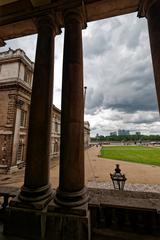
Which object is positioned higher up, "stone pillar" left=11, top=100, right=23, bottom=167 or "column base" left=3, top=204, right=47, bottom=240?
"stone pillar" left=11, top=100, right=23, bottom=167

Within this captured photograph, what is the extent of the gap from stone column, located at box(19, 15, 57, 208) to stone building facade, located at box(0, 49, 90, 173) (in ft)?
48.5

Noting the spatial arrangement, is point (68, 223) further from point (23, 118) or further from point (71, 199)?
point (23, 118)

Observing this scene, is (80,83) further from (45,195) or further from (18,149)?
(18,149)

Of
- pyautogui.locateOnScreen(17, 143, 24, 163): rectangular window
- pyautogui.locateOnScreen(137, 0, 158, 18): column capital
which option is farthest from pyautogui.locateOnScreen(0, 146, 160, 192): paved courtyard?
pyautogui.locateOnScreen(137, 0, 158, 18): column capital

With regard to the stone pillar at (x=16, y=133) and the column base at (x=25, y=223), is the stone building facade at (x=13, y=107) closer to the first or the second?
the stone pillar at (x=16, y=133)

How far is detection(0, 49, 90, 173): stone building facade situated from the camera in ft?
55.3

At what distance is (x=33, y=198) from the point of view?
313cm

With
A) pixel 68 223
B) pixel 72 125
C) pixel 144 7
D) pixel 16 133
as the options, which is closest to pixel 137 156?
pixel 16 133

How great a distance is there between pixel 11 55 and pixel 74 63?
19.1 meters

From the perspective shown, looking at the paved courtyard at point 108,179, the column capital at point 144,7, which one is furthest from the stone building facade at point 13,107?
the column capital at point 144,7

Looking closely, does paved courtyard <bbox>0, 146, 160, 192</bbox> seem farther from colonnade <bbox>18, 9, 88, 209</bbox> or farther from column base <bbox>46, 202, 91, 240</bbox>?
column base <bbox>46, 202, 91, 240</bbox>

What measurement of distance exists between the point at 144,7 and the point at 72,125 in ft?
11.6

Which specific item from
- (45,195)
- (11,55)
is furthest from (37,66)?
(11,55)

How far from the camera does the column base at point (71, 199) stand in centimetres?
290
